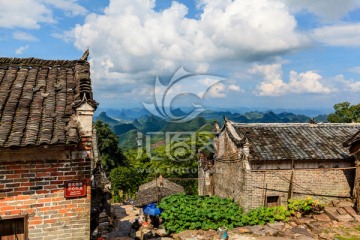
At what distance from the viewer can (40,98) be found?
298 inches

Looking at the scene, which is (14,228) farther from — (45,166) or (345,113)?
(345,113)

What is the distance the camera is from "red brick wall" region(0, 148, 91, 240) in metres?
6.57

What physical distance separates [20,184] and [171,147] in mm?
36944

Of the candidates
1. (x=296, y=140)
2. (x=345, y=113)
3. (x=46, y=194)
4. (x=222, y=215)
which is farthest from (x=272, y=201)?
(x=345, y=113)

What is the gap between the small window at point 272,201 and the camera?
17656 mm

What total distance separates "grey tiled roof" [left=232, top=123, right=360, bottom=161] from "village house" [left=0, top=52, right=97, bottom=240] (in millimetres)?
11969

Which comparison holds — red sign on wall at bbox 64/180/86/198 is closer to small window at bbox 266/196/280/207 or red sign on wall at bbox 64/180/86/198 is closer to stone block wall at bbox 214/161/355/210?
stone block wall at bbox 214/161/355/210

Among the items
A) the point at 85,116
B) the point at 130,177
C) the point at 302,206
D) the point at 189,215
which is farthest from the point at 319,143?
the point at 130,177

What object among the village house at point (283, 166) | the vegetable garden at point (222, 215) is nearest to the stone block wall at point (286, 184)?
the village house at point (283, 166)

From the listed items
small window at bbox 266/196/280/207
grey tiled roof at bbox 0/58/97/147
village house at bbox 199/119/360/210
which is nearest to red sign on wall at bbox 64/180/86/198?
grey tiled roof at bbox 0/58/97/147

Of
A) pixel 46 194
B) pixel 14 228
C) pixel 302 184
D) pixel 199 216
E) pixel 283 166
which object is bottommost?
pixel 199 216

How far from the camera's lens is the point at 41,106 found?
7.26m

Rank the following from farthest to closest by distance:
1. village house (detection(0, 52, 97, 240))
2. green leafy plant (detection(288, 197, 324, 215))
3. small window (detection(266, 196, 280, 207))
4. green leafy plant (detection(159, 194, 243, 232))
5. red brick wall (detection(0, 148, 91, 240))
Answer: small window (detection(266, 196, 280, 207)) → green leafy plant (detection(288, 197, 324, 215)) → green leafy plant (detection(159, 194, 243, 232)) → red brick wall (detection(0, 148, 91, 240)) → village house (detection(0, 52, 97, 240))

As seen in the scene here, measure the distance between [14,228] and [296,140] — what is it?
17046 mm
